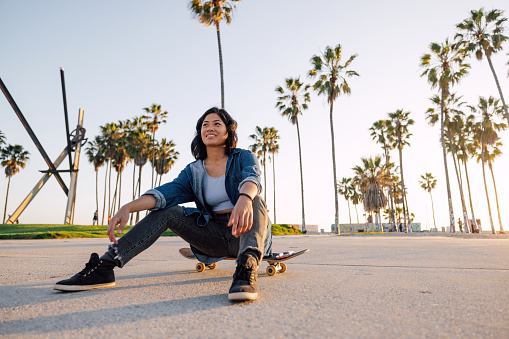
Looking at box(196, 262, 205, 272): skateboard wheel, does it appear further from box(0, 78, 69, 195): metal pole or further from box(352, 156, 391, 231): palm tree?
box(352, 156, 391, 231): palm tree

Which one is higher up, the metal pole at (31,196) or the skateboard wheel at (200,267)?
the metal pole at (31,196)

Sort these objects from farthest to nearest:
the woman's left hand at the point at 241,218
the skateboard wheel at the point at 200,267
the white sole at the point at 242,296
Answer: the skateboard wheel at the point at 200,267 → the woman's left hand at the point at 241,218 → the white sole at the point at 242,296

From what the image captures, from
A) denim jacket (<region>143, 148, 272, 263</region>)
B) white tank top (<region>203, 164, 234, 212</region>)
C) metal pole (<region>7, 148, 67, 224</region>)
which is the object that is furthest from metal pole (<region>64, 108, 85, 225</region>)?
white tank top (<region>203, 164, 234, 212</region>)

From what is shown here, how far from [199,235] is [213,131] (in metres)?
0.80

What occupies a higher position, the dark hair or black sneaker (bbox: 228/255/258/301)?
the dark hair

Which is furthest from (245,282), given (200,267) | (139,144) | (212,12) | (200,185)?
(139,144)

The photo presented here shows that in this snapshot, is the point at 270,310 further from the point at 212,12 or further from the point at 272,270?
the point at 212,12

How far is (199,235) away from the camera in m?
2.32

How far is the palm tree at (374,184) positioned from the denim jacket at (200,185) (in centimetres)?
4120

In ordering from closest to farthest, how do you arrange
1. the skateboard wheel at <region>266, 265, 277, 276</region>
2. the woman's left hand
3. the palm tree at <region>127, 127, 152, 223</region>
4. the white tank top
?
the woman's left hand → the white tank top → the skateboard wheel at <region>266, 265, 277, 276</region> → the palm tree at <region>127, 127, 152, 223</region>

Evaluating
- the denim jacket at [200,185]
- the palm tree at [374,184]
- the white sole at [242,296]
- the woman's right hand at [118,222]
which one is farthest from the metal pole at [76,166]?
the palm tree at [374,184]

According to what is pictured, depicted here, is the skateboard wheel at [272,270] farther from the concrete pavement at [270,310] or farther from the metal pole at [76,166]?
the metal pole at [76,166]

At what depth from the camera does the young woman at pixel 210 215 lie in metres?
1.87

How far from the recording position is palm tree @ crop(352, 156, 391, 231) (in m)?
40.7
